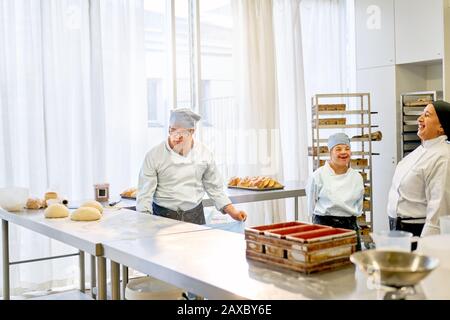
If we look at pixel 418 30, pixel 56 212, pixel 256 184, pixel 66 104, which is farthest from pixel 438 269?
pixel 418 30

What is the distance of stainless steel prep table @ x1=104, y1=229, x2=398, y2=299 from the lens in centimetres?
149

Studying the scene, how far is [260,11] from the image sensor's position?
5.32 meters

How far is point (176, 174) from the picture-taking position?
3318mm

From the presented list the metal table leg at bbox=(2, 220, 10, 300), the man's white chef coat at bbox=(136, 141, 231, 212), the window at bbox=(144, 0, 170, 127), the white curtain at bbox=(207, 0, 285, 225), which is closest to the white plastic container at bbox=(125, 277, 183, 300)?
the man's white chef coat at bbox=(136, 141, 231, 212)

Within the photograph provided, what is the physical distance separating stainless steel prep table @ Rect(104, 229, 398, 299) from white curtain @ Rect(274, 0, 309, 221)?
340 centimetres

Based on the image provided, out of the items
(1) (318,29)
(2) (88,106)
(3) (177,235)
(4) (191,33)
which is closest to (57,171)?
(2) (88,106)

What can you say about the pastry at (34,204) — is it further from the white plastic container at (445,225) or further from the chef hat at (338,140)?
the white plastic container at (445,225)

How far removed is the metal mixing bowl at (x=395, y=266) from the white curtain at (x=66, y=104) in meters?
3.43

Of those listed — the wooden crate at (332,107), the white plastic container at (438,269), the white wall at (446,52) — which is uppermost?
the white wall at (446,52)

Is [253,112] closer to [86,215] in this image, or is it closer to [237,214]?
[237,214]

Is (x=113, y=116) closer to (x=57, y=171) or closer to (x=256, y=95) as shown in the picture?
(x=57, y=171)

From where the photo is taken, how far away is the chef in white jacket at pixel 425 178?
2.81 metres

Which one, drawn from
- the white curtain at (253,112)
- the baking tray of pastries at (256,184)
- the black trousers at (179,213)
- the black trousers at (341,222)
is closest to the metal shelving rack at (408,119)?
the white curtain at (253,112)
